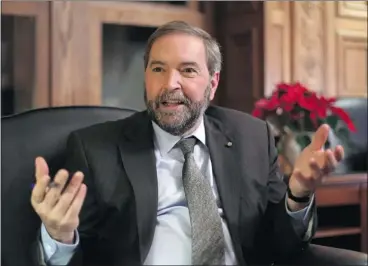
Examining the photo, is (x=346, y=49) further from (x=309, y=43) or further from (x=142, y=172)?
(x=142, y=172)

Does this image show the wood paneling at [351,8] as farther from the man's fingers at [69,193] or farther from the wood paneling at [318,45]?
the man's fingers at [69,193]

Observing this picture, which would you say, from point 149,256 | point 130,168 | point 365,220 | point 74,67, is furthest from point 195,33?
point 365,220

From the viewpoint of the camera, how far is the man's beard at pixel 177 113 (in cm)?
93

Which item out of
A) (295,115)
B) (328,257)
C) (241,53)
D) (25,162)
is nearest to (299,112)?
(295,115)

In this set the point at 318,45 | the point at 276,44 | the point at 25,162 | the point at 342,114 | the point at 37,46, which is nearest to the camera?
the point at 25,162

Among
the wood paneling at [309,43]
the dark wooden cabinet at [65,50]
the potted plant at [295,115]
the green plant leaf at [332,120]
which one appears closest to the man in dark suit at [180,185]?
the potted plant at [295,115]

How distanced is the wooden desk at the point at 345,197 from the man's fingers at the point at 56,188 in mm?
988

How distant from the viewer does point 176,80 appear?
0.92 m

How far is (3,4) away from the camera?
1.62 metres

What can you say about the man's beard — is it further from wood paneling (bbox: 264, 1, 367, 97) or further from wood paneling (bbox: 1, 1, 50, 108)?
wood paneling (bbox: 264, 1, 367, 97)

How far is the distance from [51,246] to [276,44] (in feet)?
4.07

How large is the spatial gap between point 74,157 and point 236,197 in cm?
31

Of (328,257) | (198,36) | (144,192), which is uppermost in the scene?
(198,36)

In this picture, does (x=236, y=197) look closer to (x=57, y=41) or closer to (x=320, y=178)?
(x=320, y=178)
